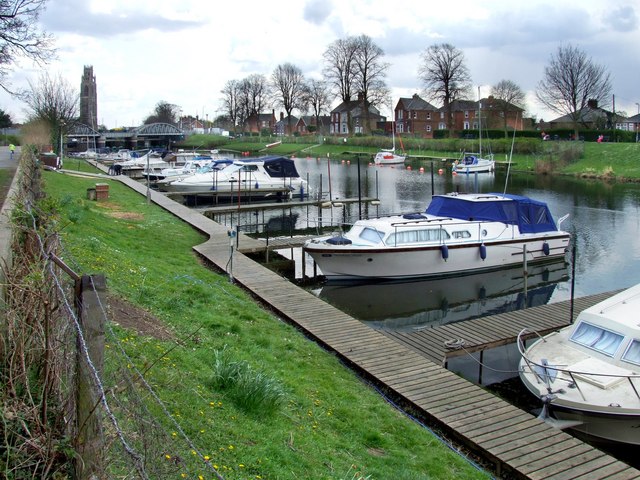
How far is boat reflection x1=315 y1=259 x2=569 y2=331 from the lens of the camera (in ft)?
67.8

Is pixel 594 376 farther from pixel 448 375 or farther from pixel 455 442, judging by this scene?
pixel 455 442

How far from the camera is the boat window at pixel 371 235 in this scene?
75.1 ft

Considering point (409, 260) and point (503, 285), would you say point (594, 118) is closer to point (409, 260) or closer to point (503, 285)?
point (503, 285)

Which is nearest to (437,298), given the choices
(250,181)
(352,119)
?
(250,181)

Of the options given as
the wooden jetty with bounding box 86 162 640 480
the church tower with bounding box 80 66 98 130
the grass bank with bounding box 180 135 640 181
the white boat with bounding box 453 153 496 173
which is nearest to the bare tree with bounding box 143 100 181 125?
the church tower with bounding box 80 66 98 130

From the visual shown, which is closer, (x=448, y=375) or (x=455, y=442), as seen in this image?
(x=455, y=442)

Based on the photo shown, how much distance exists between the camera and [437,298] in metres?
22.6

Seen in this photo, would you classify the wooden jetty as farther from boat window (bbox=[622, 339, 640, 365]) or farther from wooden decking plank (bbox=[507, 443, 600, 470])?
boat window (bbox=[622, 339, 640, 365])

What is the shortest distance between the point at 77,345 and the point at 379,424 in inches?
219

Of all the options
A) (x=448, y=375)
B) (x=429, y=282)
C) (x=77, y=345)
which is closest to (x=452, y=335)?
(x=448, y=375)

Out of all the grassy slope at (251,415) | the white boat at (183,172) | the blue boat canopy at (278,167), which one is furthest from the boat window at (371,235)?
the white boat at (183,172)

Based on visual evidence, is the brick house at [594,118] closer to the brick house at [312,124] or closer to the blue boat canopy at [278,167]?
the brick house at [312,124]

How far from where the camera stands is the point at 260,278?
752 inches

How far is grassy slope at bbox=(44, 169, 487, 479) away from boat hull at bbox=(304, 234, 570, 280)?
7028mm
